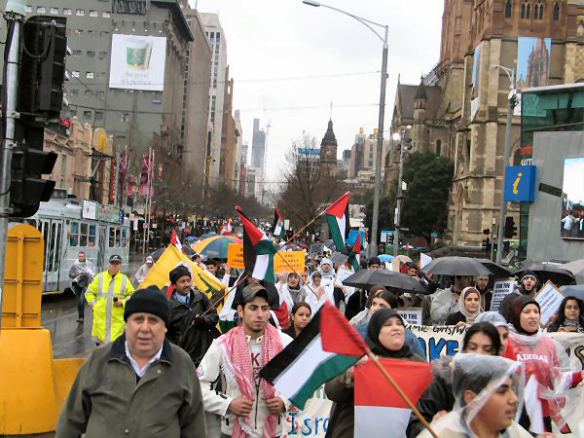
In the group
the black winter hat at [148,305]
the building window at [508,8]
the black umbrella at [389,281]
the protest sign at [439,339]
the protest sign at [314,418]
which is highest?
the building window at [508,8]

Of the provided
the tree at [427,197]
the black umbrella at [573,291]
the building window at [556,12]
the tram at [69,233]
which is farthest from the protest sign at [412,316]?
the tree at [427,197]

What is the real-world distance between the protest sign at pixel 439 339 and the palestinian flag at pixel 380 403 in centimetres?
401

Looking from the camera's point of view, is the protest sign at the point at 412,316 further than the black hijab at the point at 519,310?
Yes

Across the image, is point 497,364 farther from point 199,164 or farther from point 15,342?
point 199,164

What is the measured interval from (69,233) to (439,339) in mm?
18253

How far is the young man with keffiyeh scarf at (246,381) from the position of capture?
500 centimetres

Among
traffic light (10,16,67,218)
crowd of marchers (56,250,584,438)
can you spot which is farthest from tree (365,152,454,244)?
crowd of marchers (56,250,584,438)

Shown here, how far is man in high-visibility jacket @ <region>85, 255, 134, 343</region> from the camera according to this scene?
11.6m

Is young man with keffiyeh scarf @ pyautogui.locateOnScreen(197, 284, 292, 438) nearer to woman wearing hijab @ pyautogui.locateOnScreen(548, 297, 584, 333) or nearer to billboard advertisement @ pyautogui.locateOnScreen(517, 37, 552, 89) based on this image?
woman wearing hijab @ pyautogui.locateOnScreen(548, 297, 584, 333)

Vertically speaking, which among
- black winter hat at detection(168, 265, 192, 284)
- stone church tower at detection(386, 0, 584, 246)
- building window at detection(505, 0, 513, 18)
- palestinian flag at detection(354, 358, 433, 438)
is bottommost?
palestinian flag at detection(354, 358, 433, 438)

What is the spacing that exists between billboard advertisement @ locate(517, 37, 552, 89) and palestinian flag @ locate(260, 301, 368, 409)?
63.7 metres

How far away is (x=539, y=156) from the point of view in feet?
120

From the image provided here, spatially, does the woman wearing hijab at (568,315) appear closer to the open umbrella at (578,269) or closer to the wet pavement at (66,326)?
the wet pavement at (66,326)

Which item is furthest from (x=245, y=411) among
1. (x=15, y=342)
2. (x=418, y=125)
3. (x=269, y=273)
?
(x=418, y=125)
